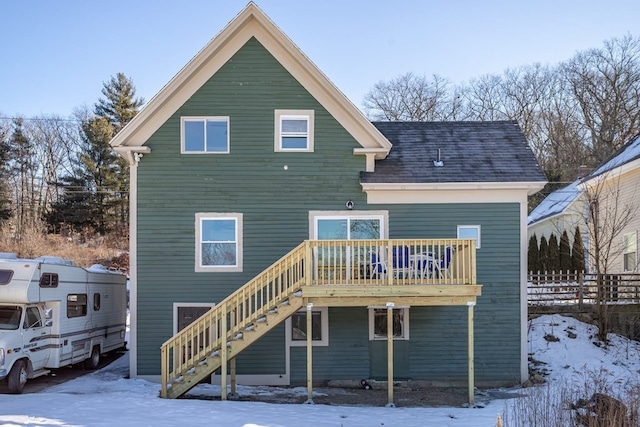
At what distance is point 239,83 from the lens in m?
14.5

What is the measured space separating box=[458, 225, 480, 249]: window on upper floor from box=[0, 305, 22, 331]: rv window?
10.7 meters

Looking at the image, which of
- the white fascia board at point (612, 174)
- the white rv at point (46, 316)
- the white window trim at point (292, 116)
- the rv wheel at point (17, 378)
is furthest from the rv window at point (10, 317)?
the white fascia board at point (612, 174)

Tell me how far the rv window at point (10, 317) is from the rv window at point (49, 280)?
2.39ft

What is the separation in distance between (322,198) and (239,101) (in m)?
3.27

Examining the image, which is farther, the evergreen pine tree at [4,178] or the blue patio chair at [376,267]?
the evergreen pine tree at [4,178]

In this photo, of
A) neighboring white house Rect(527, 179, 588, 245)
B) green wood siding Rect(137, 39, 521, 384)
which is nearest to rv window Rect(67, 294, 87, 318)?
green wood siding Rect(137, 39, 521, 384)

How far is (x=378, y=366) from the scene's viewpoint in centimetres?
1427

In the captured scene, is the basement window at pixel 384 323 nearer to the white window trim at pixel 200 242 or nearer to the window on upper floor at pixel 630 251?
the white window trim at pixel 200 242

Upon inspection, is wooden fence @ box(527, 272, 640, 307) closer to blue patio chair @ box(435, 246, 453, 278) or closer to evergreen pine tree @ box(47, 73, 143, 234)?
blue patio chair @ box(435, 246, 453, 278)

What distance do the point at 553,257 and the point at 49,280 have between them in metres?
21.2

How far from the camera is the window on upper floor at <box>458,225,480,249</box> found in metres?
14.5

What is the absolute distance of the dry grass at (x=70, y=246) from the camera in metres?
30.8

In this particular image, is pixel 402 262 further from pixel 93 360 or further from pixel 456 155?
pixel 93 360

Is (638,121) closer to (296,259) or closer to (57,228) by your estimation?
(296,259)
